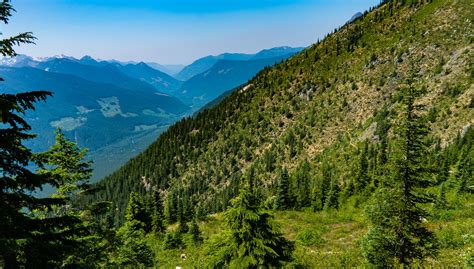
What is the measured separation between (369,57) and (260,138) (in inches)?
1522

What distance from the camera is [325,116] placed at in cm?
7788

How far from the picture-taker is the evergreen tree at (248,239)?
991 centimetres

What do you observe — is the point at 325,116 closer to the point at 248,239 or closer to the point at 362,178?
the point at 362,178

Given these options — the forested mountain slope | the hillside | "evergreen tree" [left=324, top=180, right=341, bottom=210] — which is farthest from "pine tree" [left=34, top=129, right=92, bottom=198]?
"evergreen tree" [left=324, top=180, right=341, bottom=210]

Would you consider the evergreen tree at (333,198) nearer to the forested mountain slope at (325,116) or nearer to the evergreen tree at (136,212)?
the forested mountain slope at (325,116)

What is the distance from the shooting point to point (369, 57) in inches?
3381

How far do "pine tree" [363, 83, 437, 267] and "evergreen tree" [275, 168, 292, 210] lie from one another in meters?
30.7

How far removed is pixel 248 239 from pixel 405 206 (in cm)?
610

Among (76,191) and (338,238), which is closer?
(76,191)

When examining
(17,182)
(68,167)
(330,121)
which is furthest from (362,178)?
(17,182)

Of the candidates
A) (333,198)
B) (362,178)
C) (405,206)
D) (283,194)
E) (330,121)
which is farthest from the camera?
(330,121)

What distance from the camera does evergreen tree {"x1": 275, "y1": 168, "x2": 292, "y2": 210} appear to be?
4274 cm

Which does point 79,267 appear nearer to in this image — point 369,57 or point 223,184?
point 223,184

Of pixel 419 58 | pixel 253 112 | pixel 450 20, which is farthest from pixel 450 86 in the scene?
pixel 253 112
